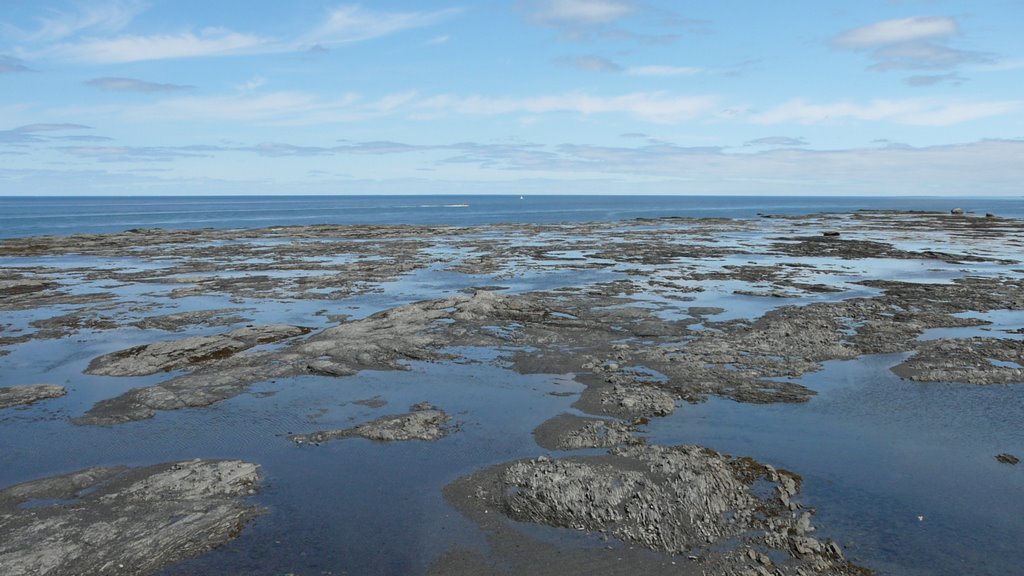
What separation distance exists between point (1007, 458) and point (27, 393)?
25231 mm

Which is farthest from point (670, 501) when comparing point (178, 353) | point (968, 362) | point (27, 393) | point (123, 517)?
point (27, 393)

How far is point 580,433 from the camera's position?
53.3ft

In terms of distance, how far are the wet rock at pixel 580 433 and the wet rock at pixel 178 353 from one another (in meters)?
12.9

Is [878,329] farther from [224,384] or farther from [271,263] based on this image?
[271,263]

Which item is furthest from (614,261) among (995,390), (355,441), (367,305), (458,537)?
(458,537)

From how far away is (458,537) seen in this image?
1177 centimetres

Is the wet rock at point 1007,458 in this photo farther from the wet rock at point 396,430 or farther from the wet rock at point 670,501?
the wet rock at point 396,430

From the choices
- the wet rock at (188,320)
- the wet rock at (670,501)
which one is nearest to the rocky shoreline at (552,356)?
the wet rock at (670,501)

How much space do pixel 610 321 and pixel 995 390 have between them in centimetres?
1359

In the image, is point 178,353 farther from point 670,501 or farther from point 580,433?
point 670,501

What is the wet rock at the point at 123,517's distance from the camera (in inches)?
428

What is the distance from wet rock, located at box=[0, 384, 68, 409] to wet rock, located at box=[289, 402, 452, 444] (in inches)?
341

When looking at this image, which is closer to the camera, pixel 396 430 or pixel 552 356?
pixel 396 430

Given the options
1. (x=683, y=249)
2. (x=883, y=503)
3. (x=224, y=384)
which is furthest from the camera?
(x=683, y=249)
